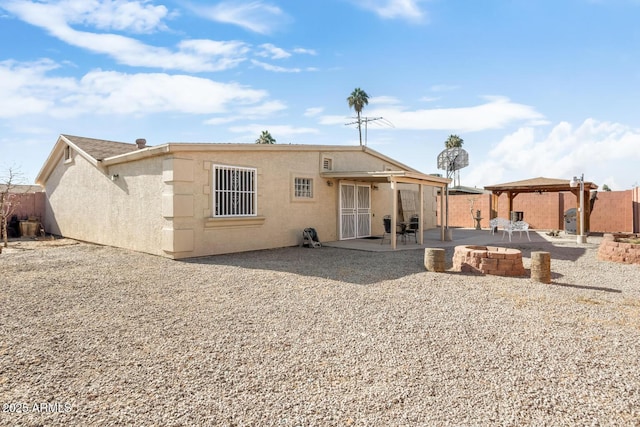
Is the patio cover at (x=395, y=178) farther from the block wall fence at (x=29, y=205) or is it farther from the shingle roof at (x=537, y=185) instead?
the block wall fence at (x=29, y=205)

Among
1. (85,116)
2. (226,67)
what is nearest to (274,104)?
(226,67)

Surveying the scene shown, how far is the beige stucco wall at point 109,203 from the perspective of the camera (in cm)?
966

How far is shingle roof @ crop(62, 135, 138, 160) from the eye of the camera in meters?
12.3

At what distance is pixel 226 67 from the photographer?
1120 cm

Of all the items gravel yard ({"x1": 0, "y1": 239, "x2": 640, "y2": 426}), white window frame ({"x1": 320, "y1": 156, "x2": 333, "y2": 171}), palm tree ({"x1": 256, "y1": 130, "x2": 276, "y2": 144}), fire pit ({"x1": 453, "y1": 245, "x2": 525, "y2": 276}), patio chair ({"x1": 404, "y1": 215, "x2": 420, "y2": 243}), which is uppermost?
palm tree ({"x1": 256, "y1": 130, "x2": 276, "y2": 144})

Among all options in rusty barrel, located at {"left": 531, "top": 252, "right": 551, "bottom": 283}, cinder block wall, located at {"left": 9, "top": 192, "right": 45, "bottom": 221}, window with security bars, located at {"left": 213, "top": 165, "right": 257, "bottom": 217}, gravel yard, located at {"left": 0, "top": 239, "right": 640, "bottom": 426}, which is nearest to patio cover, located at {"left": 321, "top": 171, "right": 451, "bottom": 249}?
window with security bars, located at {"left": 213, "top": 165, "right": 257, "bottom": 217}

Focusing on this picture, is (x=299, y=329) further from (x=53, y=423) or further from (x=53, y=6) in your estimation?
(x=53, y=6)

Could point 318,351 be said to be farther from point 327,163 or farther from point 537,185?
point 537,185

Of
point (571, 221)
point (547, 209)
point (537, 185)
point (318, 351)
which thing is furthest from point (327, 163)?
point (547, 209)

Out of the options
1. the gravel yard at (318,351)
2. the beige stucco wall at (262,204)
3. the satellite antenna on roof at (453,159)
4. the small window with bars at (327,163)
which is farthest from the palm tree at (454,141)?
the gravel yard at (318,351)

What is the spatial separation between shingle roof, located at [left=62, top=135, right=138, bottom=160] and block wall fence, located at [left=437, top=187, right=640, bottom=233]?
43.8ft

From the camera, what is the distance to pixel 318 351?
344 centimetres

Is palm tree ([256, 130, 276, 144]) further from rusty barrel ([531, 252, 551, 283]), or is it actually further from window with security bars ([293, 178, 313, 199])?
rusty barrel ([531, 252, 551, 283])

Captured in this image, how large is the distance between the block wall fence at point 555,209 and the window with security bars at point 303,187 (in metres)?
7.20
